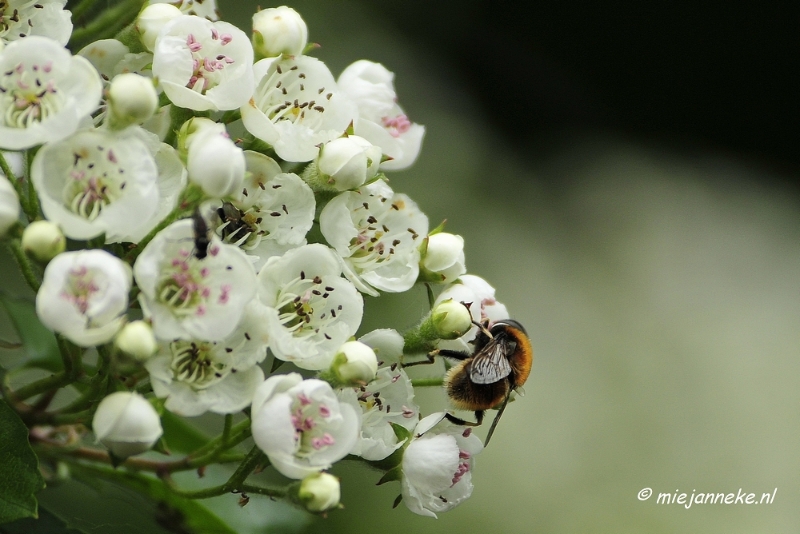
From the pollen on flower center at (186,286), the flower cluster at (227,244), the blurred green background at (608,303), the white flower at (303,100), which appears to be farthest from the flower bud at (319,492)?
the blurred green background at (608,303)

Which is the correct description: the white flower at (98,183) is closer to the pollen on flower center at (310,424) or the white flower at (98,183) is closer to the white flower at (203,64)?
the white flower at (203,64)

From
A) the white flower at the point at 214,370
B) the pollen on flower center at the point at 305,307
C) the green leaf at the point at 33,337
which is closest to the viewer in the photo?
the white flower at the point at 214,370

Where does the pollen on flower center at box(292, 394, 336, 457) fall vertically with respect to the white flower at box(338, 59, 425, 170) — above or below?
below

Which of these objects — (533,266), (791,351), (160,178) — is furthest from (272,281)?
(791,351)

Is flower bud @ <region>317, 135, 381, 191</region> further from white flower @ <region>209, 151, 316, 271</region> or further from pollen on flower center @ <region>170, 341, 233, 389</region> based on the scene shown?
pollen on flower center @ <region>170, 341, 233, 389</region>

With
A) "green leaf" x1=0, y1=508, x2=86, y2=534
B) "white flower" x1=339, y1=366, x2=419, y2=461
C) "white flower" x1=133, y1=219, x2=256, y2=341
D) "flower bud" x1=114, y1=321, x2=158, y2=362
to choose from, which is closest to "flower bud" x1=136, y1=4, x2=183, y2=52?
"white flower" x1=133, y1=219, x2=256, y2=341

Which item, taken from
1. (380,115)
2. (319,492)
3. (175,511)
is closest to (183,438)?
(175,511)
